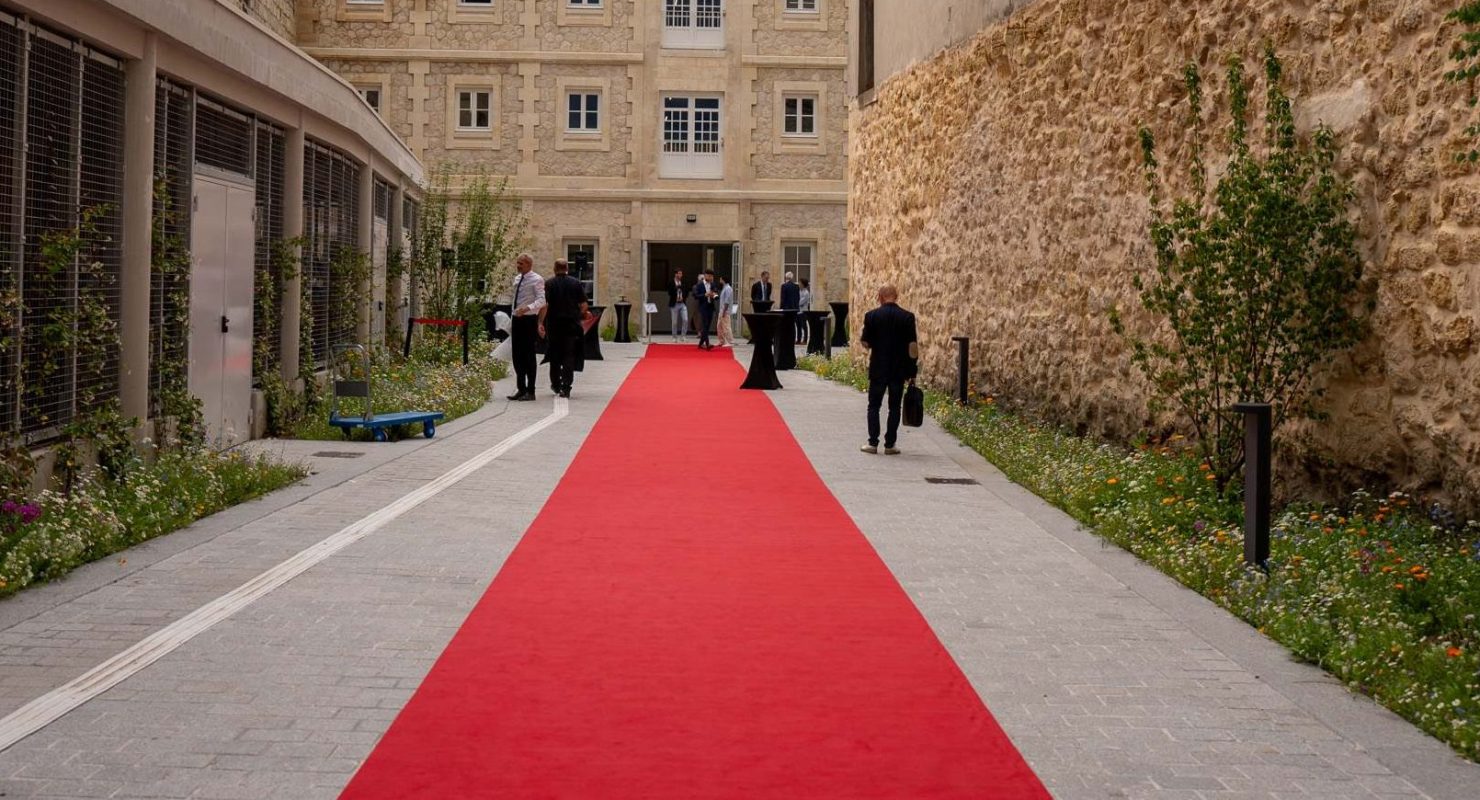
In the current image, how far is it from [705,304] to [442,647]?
30.1 m

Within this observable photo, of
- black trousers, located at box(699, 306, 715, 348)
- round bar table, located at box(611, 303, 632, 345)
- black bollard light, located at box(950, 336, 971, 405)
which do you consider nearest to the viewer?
black bollard light, located at box(950, 336, 971, 405)

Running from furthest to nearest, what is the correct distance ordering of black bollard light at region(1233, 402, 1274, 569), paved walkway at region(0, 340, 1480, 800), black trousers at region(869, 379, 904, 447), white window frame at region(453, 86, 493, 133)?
white window frame at region(453, 86, 493, 133) < black trousers at region(869, 379, 904, 447) < black bollard light at region(1233, 402, 1274, 569) < paved walkway at region(0, 340, 1480, 800)

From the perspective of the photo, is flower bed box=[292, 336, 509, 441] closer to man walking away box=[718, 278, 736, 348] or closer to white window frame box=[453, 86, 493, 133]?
man walking away box=[718, 278, 736, 348]

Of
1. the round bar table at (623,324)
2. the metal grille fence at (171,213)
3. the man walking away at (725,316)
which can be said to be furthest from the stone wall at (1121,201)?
the round bar table at (623,324)

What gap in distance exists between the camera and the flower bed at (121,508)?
8.12m

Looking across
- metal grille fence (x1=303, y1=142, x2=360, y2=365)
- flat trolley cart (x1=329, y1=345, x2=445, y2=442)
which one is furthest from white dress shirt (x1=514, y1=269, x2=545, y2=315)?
flat trolley cart (x1=329, y1=345, x2=445, y2=442)

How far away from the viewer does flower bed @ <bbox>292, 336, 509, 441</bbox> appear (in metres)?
16.2

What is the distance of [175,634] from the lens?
7.00 m

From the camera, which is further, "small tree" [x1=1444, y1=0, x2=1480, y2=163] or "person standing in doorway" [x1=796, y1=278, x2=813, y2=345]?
"person standing in doorway" [x1=796, y1=278, x2=813, y2=345]

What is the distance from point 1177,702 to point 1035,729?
0.71 meters

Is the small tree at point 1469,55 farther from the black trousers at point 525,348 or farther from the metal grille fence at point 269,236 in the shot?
the black trousers at point 525,348

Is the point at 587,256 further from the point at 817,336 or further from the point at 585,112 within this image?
the point at 817,336

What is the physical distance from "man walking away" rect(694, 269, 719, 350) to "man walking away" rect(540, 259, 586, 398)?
14254mm

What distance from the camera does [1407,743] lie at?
566 centimetres
